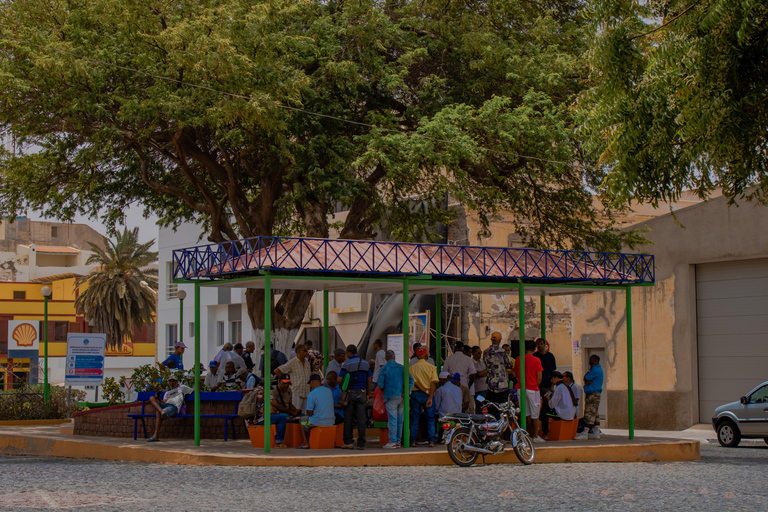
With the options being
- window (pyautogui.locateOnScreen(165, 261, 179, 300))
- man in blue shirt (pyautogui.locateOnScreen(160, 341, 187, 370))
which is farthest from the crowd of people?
window (pyautogui.locateOnScreen(165, 261, 179, 300))

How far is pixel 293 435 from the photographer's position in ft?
50.0

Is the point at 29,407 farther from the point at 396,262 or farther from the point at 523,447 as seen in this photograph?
the point at 523,447

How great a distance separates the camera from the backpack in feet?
51.1

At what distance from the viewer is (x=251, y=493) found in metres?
10.8

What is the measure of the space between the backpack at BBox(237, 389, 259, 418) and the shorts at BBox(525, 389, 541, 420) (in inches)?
186

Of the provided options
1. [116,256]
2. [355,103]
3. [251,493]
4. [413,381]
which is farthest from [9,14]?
[116,256]

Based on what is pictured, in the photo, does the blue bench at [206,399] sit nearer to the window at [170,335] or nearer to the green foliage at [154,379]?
the green foliage at [154,379]

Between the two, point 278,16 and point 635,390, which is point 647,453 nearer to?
point 635,390

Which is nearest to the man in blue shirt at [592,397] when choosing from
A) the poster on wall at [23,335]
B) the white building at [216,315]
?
the white building at [216,315]

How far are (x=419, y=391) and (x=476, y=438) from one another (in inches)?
72.9

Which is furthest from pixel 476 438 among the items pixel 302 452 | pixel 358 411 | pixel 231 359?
pixel 231 359

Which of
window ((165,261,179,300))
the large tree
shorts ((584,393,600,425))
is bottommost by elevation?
shorts ((584,393,600,425))

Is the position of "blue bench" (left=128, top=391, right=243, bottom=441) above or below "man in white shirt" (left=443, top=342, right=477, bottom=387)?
below

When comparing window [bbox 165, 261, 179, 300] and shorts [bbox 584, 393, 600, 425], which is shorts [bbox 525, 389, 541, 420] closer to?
shorts [bbox 584, 393, 600, 425]
